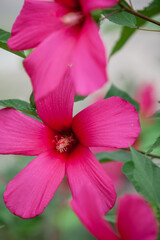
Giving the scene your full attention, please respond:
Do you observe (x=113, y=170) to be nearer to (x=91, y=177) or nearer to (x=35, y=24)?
(x=91, y=177)

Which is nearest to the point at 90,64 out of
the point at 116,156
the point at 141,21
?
the point at 141,21

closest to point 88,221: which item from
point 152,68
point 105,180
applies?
point 105,180

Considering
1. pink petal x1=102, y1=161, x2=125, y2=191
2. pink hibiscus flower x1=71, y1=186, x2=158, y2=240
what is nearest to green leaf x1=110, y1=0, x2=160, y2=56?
pink hibiscus flower x1=71, y1=186, x2=158, y2=240

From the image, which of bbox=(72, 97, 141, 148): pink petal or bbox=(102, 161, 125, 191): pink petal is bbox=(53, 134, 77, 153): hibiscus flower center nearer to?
bbox=(72, 97, 141, 148): pink petal

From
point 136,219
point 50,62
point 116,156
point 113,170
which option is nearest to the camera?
point 136,219

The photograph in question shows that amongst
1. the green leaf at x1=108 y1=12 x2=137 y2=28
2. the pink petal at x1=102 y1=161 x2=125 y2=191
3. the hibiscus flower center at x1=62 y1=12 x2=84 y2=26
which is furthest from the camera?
the pink petal at x1=102 y1=161 x2=125 y2=191

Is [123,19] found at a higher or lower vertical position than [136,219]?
higher
